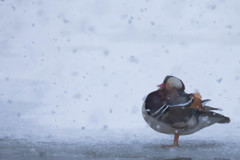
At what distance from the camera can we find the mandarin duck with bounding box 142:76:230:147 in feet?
5.05

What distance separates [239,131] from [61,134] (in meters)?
0.90

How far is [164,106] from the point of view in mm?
1540

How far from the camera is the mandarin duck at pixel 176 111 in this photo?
1.54 metres

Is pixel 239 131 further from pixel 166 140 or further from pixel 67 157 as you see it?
pixel 67 157

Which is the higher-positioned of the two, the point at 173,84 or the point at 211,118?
the point at 173,84

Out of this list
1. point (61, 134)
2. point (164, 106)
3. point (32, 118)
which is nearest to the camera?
point (164, 106)

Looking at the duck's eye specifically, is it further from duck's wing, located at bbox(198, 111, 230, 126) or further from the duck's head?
duck's wing, located at bbox(198, 111, 230, 126)

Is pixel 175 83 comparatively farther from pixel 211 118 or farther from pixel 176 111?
pixel 211 118

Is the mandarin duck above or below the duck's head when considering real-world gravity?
below

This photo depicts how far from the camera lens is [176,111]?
1533mm

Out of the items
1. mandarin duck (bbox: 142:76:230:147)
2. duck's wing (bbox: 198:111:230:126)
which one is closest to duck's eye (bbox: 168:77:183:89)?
mandarin duck (bbox: 142:76:230:147)

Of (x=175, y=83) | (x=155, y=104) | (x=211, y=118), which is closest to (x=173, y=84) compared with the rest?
(x=175, y=83)

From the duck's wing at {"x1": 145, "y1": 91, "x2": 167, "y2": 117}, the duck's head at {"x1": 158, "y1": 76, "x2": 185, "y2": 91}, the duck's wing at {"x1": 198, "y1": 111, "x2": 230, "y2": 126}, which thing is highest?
the duck's head at {"x1": 158, "y1": 76, "x2": 185, "y2": 91}

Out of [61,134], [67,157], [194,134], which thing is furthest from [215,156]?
[61,134]
